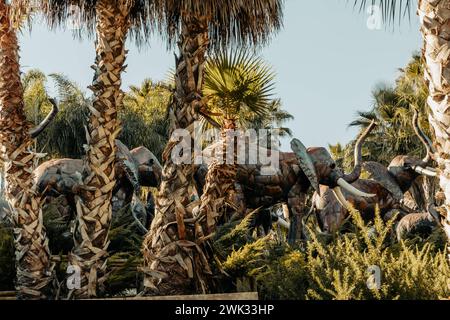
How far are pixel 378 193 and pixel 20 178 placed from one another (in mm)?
9224

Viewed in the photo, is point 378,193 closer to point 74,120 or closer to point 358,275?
point 358,275

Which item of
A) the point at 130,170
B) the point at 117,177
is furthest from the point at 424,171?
the point at 117,177

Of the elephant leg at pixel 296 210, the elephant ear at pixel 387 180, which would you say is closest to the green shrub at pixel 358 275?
the elephant leg at pixel 296 210

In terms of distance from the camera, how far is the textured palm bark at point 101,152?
748cm

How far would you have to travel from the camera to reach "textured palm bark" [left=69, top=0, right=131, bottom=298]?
24.5 feet

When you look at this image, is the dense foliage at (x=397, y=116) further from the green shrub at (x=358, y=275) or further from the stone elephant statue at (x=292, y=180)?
the green shrub at (x=358, y=275)

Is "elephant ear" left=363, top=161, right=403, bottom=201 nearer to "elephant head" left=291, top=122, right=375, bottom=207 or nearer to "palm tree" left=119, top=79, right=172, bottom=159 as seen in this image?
"elephant head" left=291, top=122, right=375, bottom=207

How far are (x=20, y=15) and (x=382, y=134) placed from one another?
58.6ft

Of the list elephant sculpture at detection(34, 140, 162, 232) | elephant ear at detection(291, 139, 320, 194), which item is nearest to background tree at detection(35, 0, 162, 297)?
elephant sculpture at detection(34, 140, 162, 232)

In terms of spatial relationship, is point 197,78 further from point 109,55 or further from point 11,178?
point 11,178

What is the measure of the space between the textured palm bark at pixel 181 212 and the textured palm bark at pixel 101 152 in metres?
0.62

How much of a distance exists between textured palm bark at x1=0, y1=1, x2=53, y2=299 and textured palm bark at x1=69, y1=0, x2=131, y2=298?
2.16 ft

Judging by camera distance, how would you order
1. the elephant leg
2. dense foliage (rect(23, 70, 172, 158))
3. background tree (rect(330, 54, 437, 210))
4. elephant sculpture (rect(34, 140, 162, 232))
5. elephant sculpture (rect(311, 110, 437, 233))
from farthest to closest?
dense foliage (rect(23, 70, 172, 158)) < background tree (rect(330, 54, 437, 210)) < elephant sculpture (rect(311, 110, 437, 233)) < elephant sculpture (rect(34, 140, 162, 232)) < the elephant leg

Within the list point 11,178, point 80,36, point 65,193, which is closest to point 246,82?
point 80,36
